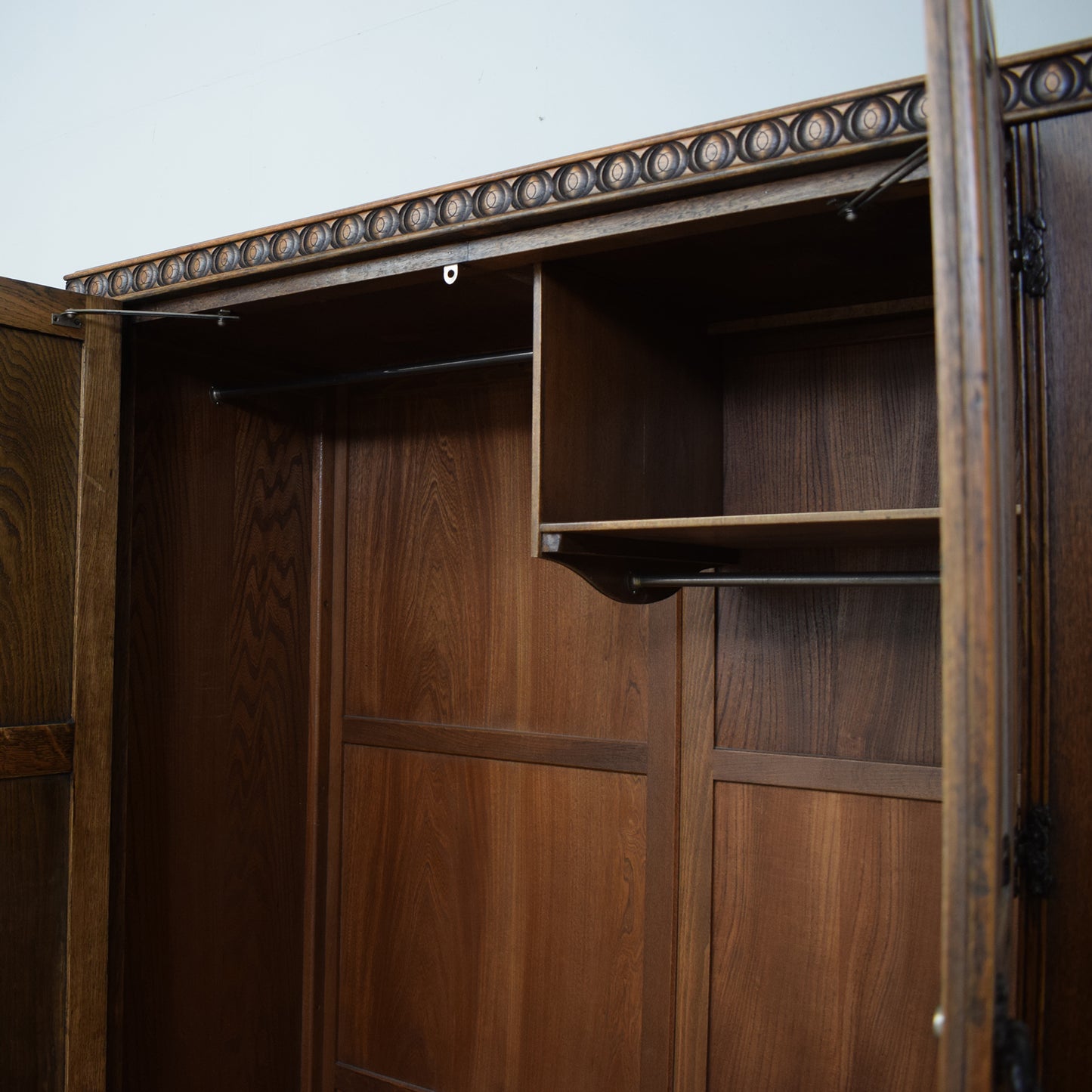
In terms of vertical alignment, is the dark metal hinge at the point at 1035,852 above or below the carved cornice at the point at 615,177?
below

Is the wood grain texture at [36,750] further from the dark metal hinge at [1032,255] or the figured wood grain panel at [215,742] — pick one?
the dark metal hinge at [1032,255]

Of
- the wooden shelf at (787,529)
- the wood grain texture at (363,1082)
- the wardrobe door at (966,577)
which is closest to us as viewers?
the wardrobe door at (966,577)

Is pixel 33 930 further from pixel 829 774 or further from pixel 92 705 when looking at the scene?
pixel 829 774

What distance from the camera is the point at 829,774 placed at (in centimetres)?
168

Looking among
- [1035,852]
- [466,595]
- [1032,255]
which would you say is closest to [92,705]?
[466,595]

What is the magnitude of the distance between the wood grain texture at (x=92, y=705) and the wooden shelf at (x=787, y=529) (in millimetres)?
805

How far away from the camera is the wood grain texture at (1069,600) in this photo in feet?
3.44

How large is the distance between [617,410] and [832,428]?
39 centimetres

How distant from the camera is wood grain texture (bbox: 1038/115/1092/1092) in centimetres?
105

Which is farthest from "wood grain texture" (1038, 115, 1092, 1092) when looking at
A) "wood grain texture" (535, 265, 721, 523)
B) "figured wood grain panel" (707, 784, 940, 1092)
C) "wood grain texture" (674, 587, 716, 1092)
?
"wood grain texture" (674, 587, 716, 1092)

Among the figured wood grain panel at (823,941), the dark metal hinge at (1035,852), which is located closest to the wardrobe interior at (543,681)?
the figured wood grain panel at (823,941)

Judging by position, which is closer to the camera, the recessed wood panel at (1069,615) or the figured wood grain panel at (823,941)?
the recessed wood panel at (1069,615)

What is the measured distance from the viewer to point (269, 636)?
2.27 meters

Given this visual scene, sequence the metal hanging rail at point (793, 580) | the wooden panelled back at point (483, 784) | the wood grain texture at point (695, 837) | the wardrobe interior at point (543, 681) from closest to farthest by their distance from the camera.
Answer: the metal hanging rail at point (793, 580)
the wardrobe interior at point (543, 681)
the wood grain texture at point (695, 837)
the wooden panelled back at point (483, 784)
